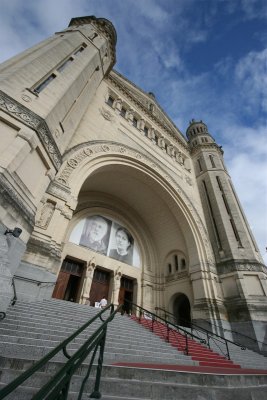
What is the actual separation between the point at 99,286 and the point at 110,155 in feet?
26.5

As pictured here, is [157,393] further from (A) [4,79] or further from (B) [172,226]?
(B) [172,226]

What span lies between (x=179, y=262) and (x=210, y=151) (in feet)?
39.3

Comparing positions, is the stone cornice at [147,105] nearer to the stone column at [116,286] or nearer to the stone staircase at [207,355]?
the stone column at [116,286]

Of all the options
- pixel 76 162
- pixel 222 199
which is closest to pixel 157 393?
pixel 76 162

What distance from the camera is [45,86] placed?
26.9ft

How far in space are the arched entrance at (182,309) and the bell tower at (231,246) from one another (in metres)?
3.28

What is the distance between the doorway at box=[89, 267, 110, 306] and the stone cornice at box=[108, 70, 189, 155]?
13960mm

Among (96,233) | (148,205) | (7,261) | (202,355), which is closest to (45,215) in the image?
(7,261)

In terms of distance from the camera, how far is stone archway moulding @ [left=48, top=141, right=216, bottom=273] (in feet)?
28.4

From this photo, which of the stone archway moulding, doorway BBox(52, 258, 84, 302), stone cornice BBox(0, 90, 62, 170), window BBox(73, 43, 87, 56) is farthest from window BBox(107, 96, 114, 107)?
doorway BBox(52, 258, 84, 302)

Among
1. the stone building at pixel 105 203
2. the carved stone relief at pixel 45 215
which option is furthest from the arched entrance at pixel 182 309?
the carved stone relief at pixel 45 215

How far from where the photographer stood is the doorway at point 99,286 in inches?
488

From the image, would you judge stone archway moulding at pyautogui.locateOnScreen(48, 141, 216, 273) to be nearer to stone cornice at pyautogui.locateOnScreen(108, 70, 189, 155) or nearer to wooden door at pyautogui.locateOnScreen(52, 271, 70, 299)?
wooden door at pyautogui.locateOnScreen(52, 271, 70, 299)

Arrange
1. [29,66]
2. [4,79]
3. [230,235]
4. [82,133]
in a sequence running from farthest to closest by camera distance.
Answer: [230,235], [82,133], [29,66], [4,79]
